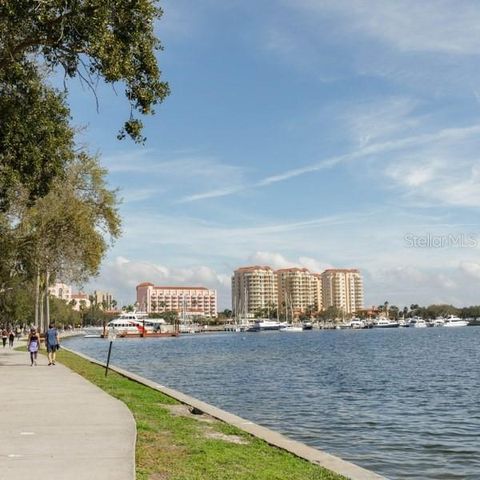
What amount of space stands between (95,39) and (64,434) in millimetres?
8009

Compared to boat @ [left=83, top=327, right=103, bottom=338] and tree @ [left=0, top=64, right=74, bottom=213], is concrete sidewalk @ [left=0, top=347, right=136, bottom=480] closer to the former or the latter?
tree @ [left=0, top=64, right=74, bottom=213]

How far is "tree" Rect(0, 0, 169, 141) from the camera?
13688 mm

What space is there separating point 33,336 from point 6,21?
19910 millimetres


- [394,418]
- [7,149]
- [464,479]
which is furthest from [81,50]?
[394,418]

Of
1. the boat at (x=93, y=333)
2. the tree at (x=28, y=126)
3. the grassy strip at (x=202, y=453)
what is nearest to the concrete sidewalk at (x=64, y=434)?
the grassy strip at (x=202, y=453)

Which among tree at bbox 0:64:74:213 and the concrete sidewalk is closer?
the concrete sidewalk

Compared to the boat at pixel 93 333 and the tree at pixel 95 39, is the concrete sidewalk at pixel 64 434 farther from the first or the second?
the boat at pixel 93 333

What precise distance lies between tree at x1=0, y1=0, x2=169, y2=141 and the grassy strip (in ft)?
23.6

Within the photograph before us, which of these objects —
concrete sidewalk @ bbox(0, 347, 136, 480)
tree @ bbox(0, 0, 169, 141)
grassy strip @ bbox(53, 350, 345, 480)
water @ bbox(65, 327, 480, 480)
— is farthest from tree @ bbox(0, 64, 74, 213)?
water @ bbox(65, 327, 480, 480)

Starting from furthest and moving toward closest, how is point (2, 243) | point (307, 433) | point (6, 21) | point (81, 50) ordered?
1. point (2, 243)
2. point (307, 433)
3. point (81, 50)
4. point (6, 21)

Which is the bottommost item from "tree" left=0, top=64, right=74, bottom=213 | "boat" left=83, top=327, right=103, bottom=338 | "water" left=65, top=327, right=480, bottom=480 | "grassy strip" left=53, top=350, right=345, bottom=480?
"boat" left=83, top=327, right=103, bottom=338

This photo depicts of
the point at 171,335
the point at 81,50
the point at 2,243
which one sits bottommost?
the point at 171,335

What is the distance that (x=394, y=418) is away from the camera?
19.8m

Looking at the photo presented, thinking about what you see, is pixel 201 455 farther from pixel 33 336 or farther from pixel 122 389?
pixel 33 336
